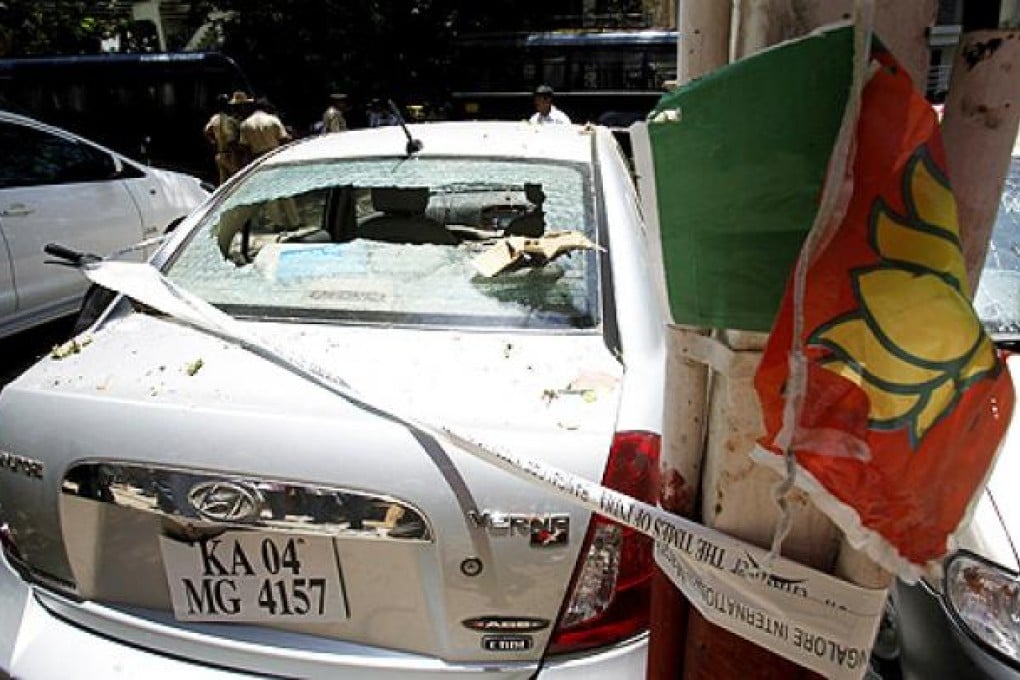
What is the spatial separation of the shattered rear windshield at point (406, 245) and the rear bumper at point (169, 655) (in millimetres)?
804

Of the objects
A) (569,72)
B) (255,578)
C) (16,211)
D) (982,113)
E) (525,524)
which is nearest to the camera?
(982,113)

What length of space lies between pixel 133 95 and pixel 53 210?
31.9ft

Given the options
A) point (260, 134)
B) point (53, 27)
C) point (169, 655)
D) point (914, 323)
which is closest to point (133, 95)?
point (260, 134)

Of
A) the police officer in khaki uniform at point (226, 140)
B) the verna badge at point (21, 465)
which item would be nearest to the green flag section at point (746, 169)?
the verna badge at point (21, 465)

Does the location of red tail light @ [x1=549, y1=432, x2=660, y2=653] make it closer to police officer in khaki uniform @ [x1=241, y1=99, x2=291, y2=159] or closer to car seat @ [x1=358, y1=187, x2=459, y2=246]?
car seat @ [x1=358, y1=187, x2=459, y2=246]

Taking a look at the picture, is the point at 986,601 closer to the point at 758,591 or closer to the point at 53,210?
the point at 758,591

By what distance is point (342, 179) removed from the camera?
2738mm

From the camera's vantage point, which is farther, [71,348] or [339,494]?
[71,348]

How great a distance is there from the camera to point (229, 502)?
1.62m

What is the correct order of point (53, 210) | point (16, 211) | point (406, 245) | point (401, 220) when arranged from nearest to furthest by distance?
1. point (406, 245)
2. point (401, 220)
3. point (16, 211)
4. point (53, 210)

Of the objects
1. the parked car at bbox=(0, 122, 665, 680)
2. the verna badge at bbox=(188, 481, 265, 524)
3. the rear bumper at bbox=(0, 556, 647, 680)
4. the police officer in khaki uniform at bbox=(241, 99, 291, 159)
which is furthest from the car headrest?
the police officer in khaki uniform at bbox=(241, 99, 291, 159)

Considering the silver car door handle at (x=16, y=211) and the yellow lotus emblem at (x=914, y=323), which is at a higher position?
the yellow lotus emblem at (x=914, y=323)

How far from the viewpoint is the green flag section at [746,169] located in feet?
2.78

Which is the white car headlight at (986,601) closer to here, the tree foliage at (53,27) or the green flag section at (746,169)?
the green flag section at (746,169)
